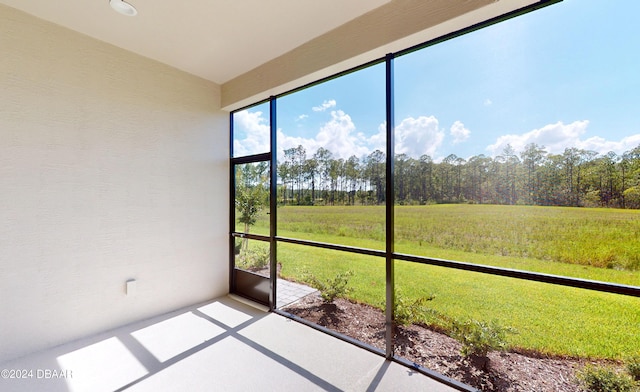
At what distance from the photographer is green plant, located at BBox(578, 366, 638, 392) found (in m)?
1.53

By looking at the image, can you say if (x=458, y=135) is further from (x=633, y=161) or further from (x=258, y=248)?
(x=258, y=248)

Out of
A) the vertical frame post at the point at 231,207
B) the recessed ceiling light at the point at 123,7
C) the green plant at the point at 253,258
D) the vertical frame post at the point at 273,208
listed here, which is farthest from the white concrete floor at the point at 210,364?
the recessed ceiling light at the point at 123,7

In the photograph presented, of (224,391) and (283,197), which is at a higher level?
(283,197)

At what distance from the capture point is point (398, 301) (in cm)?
236

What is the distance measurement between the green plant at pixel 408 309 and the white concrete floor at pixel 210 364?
1.20ft

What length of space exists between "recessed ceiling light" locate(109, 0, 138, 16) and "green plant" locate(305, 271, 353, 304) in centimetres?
302

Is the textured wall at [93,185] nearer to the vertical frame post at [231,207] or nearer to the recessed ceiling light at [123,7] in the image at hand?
the vertical frame post at [231,207]

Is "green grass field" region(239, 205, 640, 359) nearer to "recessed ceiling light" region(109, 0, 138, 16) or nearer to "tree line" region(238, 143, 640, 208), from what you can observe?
"tree line" region(238, 143, 640, 208)

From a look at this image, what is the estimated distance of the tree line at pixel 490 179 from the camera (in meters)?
1.56

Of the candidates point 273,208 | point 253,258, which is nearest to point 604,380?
point 273,208

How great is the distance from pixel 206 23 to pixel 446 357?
349 centimetres

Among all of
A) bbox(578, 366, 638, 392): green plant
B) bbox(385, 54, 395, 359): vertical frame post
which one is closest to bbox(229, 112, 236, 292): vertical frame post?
bbox(385, 54, 395, 359): vertical frame post

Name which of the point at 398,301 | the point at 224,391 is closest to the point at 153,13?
the point at 224,391

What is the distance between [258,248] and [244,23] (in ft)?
8.18
